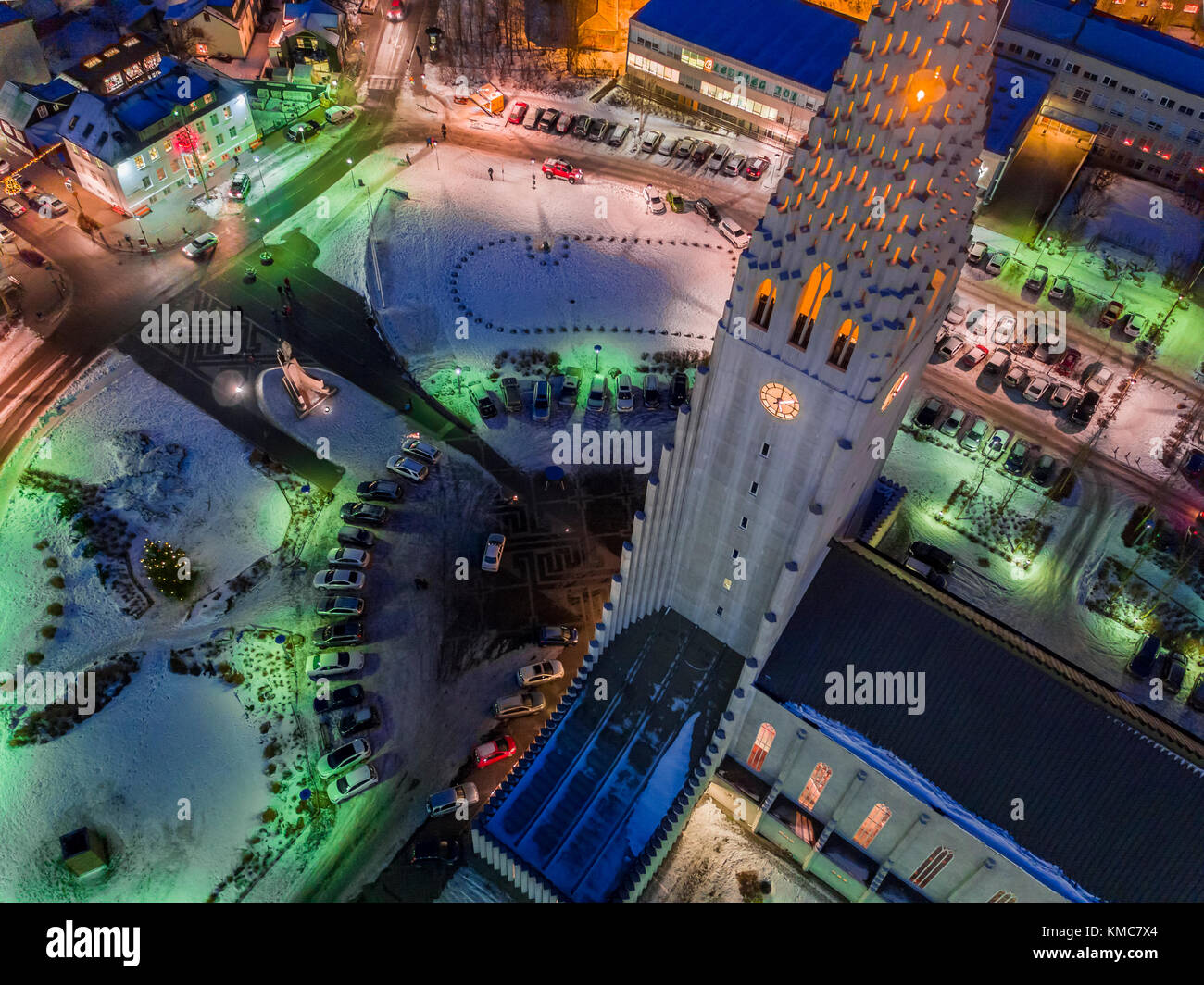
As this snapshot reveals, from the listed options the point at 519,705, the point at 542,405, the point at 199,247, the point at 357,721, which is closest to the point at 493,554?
the point at 519,705

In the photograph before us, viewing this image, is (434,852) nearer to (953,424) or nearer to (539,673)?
(539,673)

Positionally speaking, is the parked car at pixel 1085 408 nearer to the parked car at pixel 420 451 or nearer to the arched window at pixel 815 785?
the arched window at pixel 815 785

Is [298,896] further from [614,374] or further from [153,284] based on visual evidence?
[153,284]

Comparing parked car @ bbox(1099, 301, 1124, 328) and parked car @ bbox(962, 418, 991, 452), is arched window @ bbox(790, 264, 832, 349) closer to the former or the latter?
parked car @ bbox(962, 418, 991, 452)

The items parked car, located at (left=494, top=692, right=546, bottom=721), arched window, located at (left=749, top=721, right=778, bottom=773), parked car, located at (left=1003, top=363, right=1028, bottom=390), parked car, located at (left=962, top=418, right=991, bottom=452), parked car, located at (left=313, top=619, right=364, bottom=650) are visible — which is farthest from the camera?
parked car, located at (left=1003, top=363, right=1028, bottom=390)

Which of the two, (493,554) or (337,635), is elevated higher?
(493,554)

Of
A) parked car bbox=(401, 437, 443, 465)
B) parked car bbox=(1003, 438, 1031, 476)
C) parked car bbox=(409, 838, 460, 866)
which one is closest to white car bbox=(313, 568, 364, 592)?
parked car bbox=(401, 437, 443, 465)
